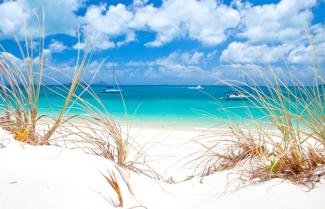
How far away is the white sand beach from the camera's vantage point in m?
1.33

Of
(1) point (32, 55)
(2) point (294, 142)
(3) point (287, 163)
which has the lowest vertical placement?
(3) point (287, 163)

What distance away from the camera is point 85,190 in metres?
1.43

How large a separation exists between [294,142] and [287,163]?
0.12 m

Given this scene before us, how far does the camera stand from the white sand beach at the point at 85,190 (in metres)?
1.33

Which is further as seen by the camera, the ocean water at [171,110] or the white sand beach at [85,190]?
the ocean water at [171,110]

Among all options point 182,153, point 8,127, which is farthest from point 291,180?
point 182,153

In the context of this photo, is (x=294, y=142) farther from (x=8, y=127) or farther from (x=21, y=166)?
(x=8, y=127)

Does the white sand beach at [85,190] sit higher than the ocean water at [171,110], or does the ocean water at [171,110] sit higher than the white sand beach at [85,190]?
the ocean water at [171,110]

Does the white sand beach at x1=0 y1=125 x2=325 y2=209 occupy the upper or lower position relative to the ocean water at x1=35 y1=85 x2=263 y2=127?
lower

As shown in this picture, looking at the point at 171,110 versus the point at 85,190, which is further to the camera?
the point at 171,110

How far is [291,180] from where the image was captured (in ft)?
5.05

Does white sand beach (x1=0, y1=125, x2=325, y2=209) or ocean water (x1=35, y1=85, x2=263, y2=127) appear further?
ocean water (x1=35, y1=85, x2=263, y2=127)

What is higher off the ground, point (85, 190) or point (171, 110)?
point (171, 110)

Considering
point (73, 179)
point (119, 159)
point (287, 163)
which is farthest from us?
point (119, 159)
